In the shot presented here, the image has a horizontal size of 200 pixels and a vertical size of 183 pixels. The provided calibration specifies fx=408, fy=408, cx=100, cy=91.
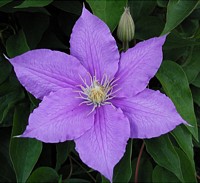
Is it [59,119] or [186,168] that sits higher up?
[59,119]

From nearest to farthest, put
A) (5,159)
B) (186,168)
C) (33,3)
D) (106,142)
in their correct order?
1. (106,142)
2. (33,3)
3. (186,168)
4. (5,159)

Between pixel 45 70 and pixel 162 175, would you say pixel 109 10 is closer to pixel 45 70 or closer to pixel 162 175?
pixel 45 70

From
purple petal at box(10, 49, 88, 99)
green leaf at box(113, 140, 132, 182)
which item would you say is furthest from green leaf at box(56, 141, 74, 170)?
purple petal at box(10, 49, 88, 99)

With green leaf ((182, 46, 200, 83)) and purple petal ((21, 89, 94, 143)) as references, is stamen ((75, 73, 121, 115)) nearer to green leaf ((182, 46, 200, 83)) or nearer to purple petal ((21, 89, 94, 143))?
purple petal ((21, 89, 94, 143))

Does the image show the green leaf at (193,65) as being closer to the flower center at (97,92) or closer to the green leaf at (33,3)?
the flower center at (97,92)

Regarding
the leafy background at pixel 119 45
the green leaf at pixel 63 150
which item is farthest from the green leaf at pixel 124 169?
the green leaf at pixel 63 150

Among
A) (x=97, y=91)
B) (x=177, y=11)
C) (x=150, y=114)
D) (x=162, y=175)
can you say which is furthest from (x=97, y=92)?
(x=162, y=175)
